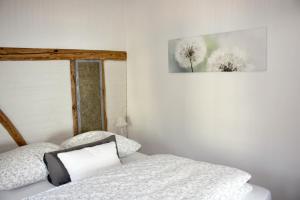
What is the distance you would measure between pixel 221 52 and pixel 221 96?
45 centimetres

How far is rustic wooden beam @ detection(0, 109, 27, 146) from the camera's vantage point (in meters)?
2.50

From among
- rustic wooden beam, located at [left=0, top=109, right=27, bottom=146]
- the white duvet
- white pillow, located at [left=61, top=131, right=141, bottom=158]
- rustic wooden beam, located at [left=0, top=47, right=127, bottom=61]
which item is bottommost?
the white duvet

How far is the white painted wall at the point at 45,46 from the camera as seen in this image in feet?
8.35

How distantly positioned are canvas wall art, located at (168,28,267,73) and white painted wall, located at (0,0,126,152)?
980 mm

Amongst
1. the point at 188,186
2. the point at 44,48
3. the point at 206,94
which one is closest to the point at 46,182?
the point at 188,186

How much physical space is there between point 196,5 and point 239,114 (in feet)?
4.14

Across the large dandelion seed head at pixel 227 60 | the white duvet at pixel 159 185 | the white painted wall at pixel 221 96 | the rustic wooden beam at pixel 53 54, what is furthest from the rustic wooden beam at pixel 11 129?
the large dandelion seed head at pixel 227 60

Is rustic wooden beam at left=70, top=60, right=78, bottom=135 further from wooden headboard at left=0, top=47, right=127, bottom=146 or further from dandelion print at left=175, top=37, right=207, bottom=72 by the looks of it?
dandelion print at left=175, top=37, right=207, bottom=72

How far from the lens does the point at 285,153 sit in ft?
7.70

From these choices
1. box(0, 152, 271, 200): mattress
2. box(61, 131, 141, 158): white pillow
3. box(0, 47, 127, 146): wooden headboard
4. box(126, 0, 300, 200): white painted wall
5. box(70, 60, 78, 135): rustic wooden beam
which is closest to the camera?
box(0, 152, 271, 200): mattress

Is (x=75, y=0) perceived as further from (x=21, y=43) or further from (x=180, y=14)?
(x=180, y=14)

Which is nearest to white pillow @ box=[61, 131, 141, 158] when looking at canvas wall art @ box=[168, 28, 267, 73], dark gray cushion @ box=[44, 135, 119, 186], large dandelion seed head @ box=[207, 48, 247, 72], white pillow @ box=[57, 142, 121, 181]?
white pillow @ box=[57, 142, 121, 181]

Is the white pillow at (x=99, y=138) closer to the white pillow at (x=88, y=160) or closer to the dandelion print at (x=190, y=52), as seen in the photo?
the white pillow at (x=88, y=160)

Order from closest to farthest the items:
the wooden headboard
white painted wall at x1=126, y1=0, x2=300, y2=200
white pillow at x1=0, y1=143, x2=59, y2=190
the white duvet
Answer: the white duvet → white pillow at x1=0, y1=143, x2=59, y2=190 → white painted wall at x1=126, y1=0, x2=300, y2=200 → the wooden headboard
